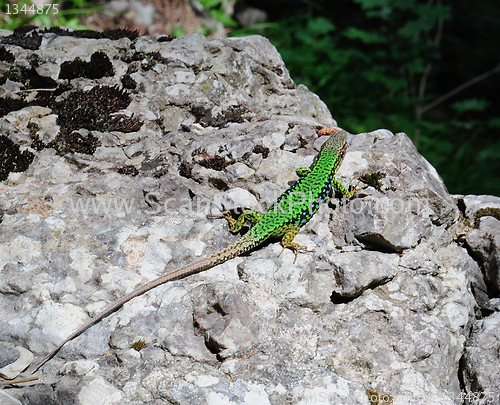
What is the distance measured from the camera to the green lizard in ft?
16.1

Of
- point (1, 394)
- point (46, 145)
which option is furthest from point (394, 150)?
point (1, 394)

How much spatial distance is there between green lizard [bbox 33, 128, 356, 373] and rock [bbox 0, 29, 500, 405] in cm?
13

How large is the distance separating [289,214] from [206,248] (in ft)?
3.68

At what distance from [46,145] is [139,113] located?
1.44 meters

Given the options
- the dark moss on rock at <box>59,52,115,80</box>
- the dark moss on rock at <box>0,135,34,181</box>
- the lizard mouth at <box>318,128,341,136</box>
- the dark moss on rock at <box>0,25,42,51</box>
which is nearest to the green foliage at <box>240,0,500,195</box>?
the lizard mouth at <box>318,128,341,136</box>

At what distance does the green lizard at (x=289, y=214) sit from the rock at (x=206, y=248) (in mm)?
131

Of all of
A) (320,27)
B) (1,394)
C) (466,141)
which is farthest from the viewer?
(466,141)

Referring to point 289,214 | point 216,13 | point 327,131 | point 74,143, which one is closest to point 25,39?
point 74,143

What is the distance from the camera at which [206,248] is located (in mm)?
5258

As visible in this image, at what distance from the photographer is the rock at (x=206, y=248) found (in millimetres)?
4250

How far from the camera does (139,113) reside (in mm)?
6621

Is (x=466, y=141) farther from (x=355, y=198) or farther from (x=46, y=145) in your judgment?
(x=46, y=145)

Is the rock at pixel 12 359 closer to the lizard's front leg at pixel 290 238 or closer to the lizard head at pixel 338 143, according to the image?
the lizard's front leg at pixel 290 238

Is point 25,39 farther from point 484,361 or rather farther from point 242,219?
point 484,361
